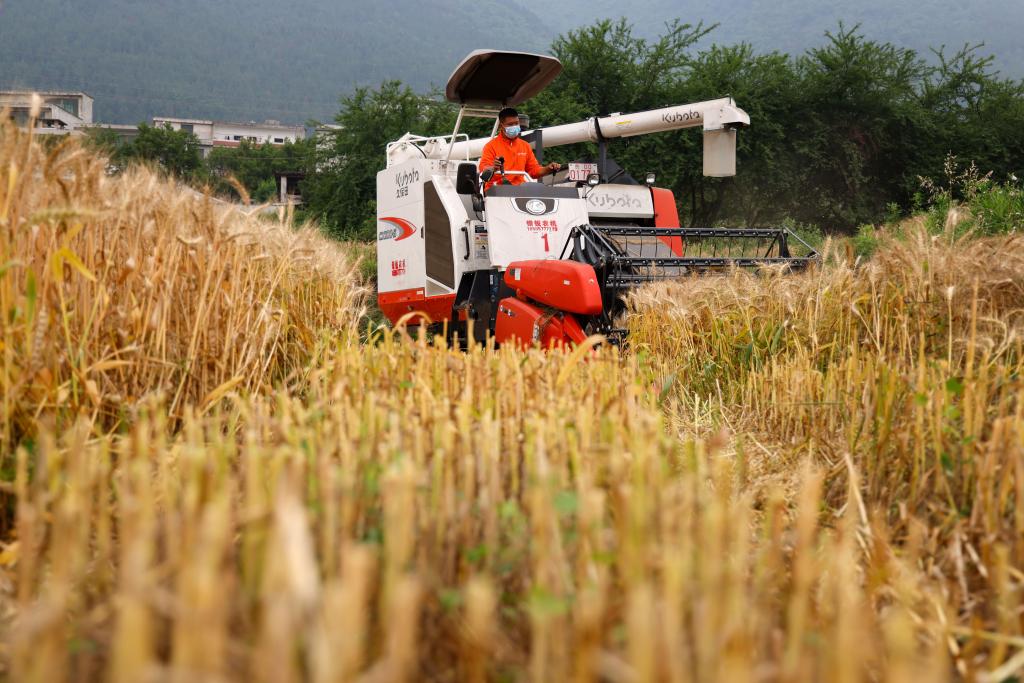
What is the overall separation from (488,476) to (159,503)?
3.11 feet

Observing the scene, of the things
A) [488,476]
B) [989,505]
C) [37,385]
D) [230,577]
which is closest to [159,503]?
[37,385]

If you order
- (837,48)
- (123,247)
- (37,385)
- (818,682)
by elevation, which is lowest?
(818,682)

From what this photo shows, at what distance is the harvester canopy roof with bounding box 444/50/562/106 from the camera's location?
8.55 metres

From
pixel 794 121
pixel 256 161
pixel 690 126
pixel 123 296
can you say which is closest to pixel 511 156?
pixel 690 126

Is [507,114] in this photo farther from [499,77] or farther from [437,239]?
[437,239]

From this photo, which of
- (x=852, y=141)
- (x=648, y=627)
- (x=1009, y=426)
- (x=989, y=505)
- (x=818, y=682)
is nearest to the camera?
(x=648, y=627)

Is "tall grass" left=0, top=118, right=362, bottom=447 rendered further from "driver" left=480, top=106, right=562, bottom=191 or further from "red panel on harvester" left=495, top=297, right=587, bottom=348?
"driver" left=480, top=106, right=562, bottom=191

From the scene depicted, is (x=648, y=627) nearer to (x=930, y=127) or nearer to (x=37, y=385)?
(x=37, y=385)

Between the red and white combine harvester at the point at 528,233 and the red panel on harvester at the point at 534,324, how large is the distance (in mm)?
10

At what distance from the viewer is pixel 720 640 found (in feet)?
4.36

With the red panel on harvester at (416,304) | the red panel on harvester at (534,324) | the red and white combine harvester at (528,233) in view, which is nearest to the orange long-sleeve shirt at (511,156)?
the red and white combine harvester at (528,233)

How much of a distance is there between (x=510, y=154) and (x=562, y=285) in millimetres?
3027

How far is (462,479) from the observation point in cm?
216

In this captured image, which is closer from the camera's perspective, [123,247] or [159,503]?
[159,503]
